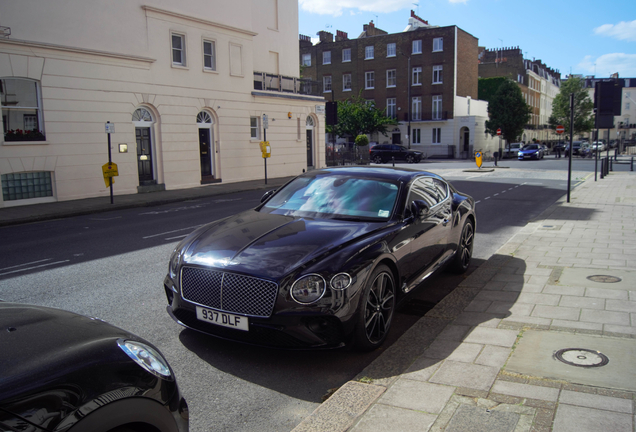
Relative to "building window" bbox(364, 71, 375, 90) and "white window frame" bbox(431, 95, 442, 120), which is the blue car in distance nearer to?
"white window frame" bbox(431, 95, 442, 120)

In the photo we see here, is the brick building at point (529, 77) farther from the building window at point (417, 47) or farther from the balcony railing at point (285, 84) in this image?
the balcony railing at point (285, 84)

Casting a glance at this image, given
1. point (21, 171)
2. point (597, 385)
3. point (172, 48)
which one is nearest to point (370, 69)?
point (172, 48)

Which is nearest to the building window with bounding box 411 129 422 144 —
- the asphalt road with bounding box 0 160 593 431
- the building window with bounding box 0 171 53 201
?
the asphalt road with bounding box 0 160 593 431

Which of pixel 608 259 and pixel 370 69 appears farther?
pixel 370 69

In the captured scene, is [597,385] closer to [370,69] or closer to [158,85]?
[158,85]

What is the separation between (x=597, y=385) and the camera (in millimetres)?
3449

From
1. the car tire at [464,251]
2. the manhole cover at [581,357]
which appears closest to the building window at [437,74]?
the car tire at [464,251]

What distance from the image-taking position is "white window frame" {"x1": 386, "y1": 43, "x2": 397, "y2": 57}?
61.3m

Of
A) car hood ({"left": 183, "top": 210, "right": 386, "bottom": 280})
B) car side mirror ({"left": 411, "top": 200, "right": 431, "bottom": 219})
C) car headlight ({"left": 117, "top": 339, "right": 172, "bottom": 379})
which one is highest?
car side mirror ({"left": 411, "top": 200, "right": 431, "bottom": 219})

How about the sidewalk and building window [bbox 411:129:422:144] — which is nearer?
the sidewalk

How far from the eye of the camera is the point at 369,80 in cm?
6356

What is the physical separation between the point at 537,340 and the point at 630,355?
68cm

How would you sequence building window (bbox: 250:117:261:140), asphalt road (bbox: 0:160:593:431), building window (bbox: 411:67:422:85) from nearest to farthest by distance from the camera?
1. asphalt road (bbox: 0:160:593:431)
2. building window (bbox: 250:117:261:140)
3. building window (bbox: 411:67:422:85)

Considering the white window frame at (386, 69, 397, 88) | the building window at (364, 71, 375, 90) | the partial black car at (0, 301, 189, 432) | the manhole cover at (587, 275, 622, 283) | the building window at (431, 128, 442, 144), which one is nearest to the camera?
the partial black car at (0, 301, 189, 432)
